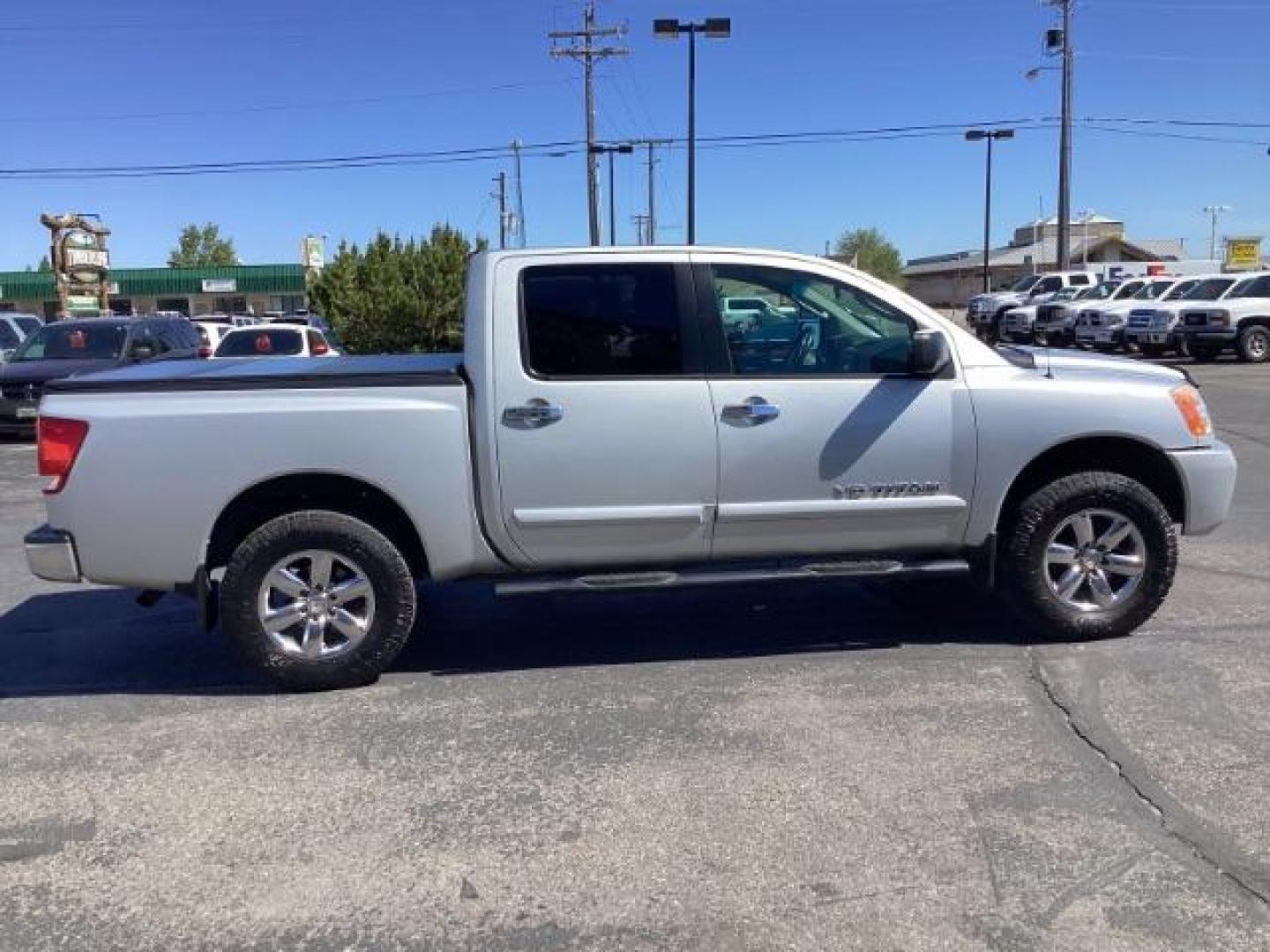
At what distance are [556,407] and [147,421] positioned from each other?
5.68 feet

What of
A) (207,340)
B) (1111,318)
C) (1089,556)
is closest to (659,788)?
(1089,556)

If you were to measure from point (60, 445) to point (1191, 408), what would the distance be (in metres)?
5.19

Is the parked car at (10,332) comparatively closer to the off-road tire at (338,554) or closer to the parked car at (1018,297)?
the off-road tire at (338,554)

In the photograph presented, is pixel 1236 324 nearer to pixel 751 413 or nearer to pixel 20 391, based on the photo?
pixel 20 391

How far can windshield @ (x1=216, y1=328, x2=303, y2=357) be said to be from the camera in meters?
19.1

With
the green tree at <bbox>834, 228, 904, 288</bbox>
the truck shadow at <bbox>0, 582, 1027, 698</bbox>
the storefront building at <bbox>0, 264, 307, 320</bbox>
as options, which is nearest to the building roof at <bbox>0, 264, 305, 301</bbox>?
the storefront building at <bbox>0, 264, 307, 320</bbox>

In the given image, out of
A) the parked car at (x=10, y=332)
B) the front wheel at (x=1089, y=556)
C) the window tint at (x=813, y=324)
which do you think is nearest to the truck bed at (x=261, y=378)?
the window tint at (x=813, y=324)

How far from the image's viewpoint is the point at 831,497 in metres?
5.34

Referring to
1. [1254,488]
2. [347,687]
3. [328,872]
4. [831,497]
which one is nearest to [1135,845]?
[831,497]

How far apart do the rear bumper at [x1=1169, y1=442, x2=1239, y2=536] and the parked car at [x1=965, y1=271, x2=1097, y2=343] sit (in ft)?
107

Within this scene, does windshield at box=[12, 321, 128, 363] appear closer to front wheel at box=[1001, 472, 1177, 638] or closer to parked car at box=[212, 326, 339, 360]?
parked car at box=[212, 326, 339, 360]

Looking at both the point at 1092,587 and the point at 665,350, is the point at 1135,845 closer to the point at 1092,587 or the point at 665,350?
the point at 1092,587

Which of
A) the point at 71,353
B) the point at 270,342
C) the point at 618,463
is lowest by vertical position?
the point at 618,463

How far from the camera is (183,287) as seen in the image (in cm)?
8081
